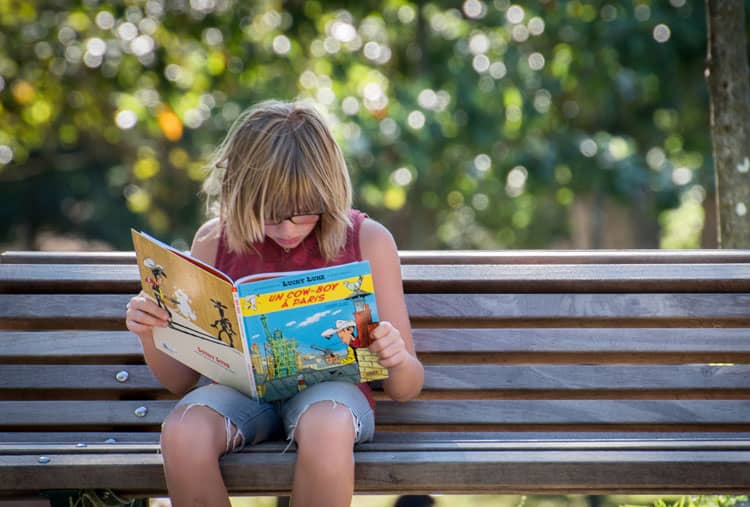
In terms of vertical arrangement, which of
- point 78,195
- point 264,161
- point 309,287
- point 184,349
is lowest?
point 78,195

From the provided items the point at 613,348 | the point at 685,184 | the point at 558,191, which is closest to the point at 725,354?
the point at 613,348

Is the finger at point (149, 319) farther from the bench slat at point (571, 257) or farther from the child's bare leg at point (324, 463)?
the bench slat at point (571, 257)

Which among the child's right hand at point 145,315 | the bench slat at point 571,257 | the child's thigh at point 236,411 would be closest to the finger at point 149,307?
the child's right hand at point 145,315

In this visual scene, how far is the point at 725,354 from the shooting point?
9.43 feet

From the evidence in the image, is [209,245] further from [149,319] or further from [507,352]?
[507,352]

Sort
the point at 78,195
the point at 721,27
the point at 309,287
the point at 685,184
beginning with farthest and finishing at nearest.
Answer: the point at 78,195 < the point at 685,184 < the point at 721,27 < the point at 309,287

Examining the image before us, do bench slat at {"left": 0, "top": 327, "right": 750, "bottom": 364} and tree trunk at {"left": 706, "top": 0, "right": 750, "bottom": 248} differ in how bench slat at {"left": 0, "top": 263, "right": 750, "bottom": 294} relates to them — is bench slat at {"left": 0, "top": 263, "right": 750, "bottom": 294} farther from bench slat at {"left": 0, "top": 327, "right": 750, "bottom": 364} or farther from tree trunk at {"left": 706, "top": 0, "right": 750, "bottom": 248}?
tree trunk at {"left": 706, "top": 0, "right": 750, "bottom": 248}

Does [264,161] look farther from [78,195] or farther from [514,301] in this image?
[78,195]

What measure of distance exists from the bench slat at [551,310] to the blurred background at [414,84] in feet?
14.5

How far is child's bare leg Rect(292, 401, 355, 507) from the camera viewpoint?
2.22m

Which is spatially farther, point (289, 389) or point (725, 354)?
point (725, 354)

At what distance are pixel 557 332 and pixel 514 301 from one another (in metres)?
0.16

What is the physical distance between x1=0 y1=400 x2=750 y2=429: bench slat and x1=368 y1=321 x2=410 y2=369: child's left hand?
48cm

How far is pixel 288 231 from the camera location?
2.53 metres
